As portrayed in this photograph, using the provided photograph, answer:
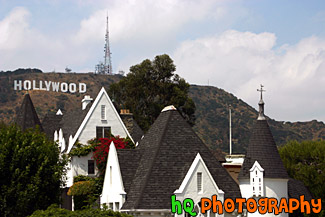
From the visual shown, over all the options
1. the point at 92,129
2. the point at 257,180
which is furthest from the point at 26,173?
the point at 257,180

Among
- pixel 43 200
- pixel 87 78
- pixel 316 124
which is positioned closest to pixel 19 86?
pixel 87 78

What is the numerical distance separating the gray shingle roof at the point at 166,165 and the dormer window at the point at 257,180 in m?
1.90

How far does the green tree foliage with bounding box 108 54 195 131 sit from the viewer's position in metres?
81.3

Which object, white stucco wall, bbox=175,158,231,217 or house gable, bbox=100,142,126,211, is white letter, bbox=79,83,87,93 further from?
white stucco wall, bbox=175,158,231,217

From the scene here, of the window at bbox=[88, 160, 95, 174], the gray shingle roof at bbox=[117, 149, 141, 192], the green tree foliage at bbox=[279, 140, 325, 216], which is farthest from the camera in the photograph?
the green tree foliage at bbox=[279, 140, 325, 216]

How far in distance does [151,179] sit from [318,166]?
31160 mm

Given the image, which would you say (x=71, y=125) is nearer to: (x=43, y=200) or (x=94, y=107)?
(x=94, y=107)

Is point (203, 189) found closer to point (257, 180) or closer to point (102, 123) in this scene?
point (257, 180)

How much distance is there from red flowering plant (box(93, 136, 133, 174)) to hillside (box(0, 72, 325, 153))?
229 feet

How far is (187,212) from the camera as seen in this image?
127 ft

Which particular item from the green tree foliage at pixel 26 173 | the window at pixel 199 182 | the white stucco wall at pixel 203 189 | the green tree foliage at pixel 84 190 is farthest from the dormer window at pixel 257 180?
the green tree foliage at pixel 84 190

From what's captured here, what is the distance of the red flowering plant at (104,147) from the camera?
53906 millimetres

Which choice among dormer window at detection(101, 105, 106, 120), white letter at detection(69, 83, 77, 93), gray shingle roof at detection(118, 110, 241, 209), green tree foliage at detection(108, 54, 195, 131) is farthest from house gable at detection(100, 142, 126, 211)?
white letter at detection(69, 83, 77, 93)

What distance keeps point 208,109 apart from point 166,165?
123m
